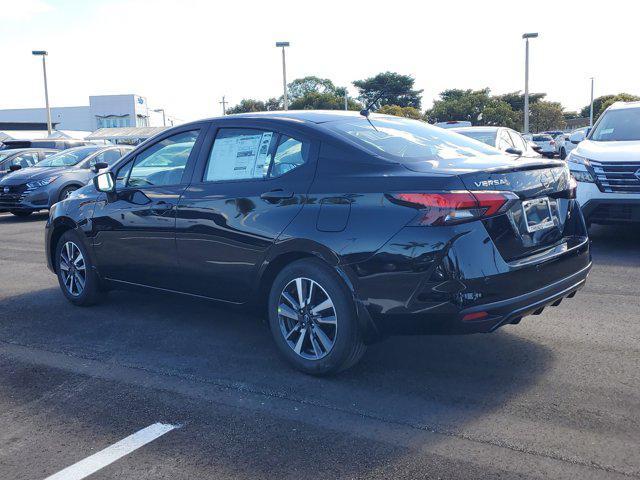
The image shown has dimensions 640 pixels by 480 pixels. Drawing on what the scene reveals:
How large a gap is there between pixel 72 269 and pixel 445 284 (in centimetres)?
404

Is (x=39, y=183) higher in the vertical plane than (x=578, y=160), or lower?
lower

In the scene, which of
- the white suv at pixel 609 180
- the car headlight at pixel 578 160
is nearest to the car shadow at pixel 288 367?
the white suv at pixel 609 180

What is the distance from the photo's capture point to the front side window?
5.36m

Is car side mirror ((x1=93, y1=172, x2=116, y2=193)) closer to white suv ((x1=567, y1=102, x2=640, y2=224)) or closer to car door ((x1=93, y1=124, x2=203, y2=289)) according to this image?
car door ((x1=93, y1=124, x2=203, y2=289))

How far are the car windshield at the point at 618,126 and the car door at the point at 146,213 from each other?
250 inches

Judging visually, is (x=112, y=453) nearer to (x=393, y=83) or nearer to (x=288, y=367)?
(x=288, y=367)

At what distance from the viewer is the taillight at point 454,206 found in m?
3.81

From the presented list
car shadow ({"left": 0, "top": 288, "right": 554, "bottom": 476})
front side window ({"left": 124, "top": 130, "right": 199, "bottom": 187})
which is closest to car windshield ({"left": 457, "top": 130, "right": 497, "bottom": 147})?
car shadow ({"left": 0, "top": 288, "right": 554, "bottom": 476})

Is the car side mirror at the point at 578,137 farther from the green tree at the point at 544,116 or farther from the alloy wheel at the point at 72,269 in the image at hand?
the green tree at the point at 544,116

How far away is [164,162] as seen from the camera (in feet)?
18.2

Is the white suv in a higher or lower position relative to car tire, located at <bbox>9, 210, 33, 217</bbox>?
higher

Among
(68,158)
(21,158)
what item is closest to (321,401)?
(68,158)

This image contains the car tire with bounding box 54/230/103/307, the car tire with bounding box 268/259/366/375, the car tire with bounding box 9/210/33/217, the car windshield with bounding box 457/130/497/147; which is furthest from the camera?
the car tire with bounding box 9/210/33/217

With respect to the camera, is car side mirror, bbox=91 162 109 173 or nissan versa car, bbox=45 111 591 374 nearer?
nissan versa car, bbox=45 111 591 374
